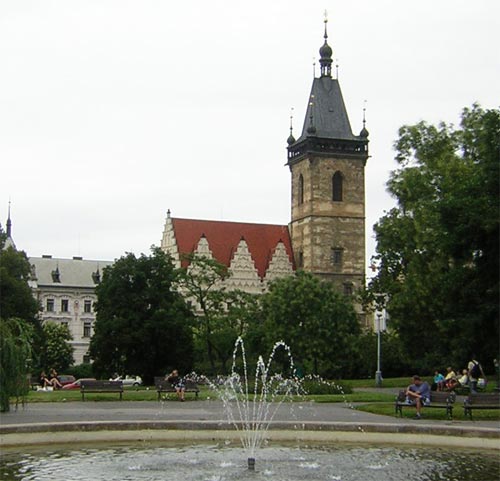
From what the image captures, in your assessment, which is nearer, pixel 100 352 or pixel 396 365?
pixel 100 352

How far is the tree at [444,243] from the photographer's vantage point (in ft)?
94.0

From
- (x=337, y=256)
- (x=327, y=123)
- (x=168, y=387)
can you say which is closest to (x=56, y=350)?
(x=337, y=256)

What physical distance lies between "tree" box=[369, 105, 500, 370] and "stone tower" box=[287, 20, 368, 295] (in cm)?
3519

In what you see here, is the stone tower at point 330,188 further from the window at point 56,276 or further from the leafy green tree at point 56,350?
the window at point 56,276

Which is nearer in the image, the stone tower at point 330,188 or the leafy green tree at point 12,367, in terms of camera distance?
the leafy green tree at point 12,367

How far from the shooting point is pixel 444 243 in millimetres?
29562

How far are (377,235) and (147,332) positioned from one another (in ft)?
48.1

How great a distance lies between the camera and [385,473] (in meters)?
15.2

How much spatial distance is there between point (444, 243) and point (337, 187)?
6299cm

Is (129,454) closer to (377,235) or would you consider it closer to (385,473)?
(385,473)

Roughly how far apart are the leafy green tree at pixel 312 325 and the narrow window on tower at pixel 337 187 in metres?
34.9

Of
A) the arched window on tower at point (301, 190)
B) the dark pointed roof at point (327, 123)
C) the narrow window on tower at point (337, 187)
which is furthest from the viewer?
the arched window on tower at point (301, 190)

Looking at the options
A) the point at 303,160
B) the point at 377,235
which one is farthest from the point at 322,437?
the point at 303,160

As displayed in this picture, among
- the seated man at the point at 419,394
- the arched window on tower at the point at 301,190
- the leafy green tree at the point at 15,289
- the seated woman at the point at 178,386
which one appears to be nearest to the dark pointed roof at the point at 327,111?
the arched window on tower at the point at 301,190
